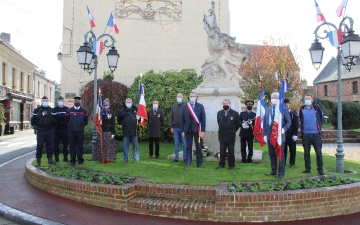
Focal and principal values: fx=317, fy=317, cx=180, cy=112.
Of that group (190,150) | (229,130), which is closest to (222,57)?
(229,130)

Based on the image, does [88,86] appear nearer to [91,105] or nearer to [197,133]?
[91,105]

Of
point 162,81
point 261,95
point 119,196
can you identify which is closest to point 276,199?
point 119,196

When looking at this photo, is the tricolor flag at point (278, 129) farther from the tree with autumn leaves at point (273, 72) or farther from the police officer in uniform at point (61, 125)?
the tree with autumn leaves at point (273, 72)

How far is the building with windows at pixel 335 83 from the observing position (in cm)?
4744

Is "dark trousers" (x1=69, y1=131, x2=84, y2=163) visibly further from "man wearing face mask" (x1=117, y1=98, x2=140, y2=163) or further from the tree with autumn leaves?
the tree with autumn leaves

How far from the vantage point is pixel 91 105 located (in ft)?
58.1

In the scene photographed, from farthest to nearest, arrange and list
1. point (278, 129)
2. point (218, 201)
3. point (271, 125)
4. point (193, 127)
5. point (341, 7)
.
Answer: point (341, 7), point (193, 127), point (271, 125), point (278, 129), point (218, 201)

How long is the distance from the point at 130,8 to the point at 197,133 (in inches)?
689

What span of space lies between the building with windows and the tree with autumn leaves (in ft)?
79.7

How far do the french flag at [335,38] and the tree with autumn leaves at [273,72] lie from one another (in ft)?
55.8

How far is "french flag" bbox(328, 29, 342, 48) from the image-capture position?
332 inches

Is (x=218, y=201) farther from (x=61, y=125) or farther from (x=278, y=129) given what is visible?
(x=61, y=125)

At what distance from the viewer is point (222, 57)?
412 inches

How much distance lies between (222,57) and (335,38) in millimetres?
3395
